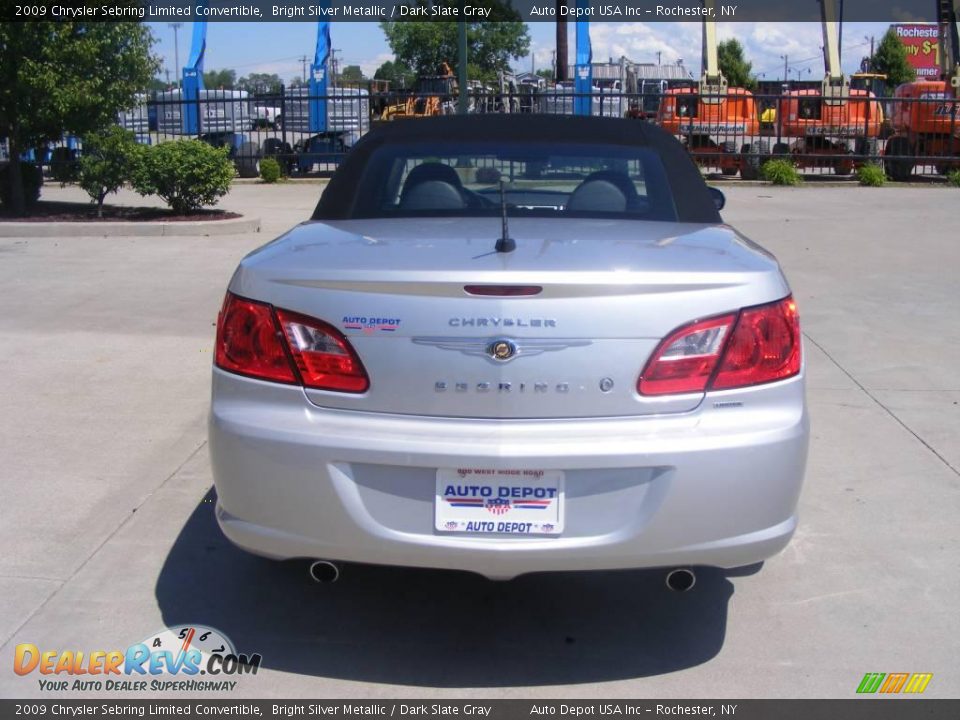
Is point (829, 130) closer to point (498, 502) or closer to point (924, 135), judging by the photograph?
point (924, 135)

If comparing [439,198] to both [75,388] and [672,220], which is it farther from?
[75,388]

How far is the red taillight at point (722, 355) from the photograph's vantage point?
3.29 m

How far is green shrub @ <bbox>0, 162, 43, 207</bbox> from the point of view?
15.0m

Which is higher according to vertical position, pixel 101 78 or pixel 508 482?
pixel 101 78

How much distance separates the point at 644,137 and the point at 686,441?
215cm

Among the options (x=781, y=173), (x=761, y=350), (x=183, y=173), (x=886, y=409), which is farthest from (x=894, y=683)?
(x=781, y=173)

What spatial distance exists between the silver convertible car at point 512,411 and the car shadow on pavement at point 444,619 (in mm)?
391

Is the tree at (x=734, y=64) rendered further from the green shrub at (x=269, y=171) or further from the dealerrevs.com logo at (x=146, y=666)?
the dealerrevs.com logo at (x=146, y=666)

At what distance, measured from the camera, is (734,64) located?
238 feet

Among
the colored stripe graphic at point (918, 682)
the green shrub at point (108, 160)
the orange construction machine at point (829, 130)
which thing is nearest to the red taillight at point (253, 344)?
the colored stripe graphic at point (918, 682)

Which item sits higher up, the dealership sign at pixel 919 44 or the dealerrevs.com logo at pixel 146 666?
the dealership sign at pixel 919 44

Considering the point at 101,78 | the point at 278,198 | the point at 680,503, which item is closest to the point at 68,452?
the point at 680,503

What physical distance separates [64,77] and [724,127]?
15225 mm

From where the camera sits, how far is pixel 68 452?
5582 millimetres
